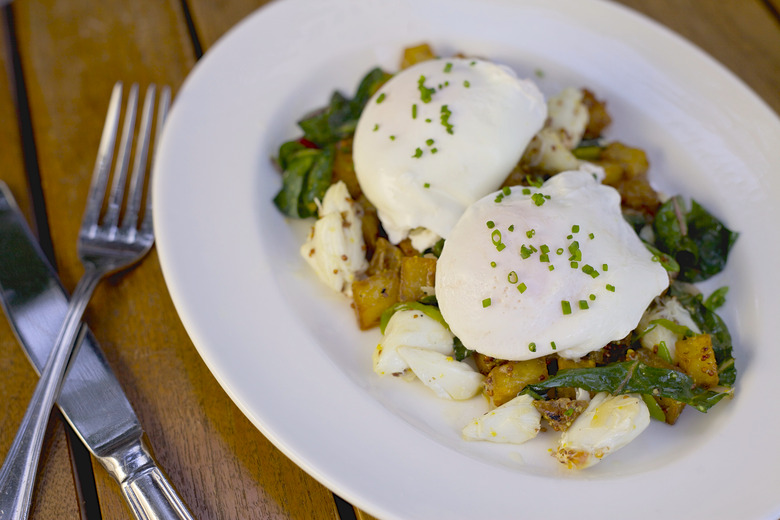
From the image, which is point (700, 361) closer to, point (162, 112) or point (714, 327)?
point (714, 327)

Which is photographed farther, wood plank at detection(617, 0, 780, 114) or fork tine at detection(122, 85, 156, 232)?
wood plank at detection(617, 0, 780, 114)

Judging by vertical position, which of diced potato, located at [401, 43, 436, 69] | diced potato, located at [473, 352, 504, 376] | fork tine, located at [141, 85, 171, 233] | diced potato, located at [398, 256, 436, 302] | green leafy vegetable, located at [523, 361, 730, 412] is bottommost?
diced potato, located at [473, 352, 504, 376]

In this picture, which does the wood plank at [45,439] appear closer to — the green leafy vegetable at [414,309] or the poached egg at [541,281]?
the green leafy vegetable at [414,309]

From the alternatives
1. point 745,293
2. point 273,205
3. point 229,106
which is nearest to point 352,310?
point 273,205

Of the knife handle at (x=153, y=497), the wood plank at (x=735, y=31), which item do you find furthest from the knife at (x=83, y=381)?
the wood plank at (x=735, y=31)

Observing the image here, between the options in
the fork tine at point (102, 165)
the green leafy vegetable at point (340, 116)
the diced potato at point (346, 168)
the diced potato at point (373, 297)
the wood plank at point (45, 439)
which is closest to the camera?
the wood plank at point (45, 439)

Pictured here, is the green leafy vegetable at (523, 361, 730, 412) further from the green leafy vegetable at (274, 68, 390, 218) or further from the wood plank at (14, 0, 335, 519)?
the green leafy vegetable at (274, 68, 390, 218)

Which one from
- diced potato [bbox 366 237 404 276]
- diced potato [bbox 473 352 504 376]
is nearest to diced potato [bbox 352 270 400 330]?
diced potato [bbox 366 237 404 276]

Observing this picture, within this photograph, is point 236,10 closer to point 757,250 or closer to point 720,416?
point 757,250
